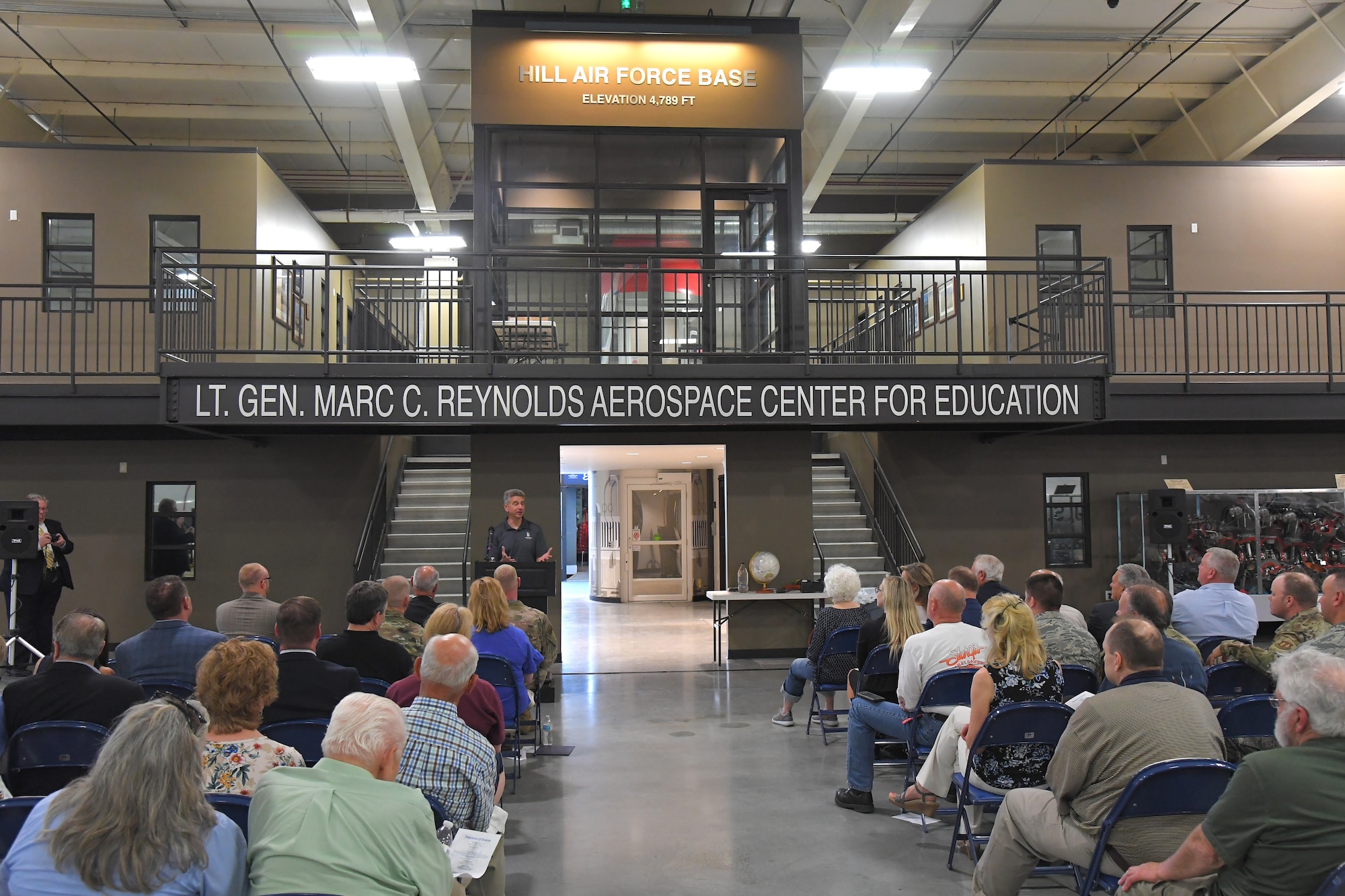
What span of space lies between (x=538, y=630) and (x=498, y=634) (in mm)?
904

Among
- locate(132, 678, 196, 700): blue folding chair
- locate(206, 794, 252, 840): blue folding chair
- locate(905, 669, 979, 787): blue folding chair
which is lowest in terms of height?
locate(905, 669, 979, 787): blue folding chair

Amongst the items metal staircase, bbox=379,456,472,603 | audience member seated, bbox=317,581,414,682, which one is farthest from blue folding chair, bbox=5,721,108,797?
metal staircase, bbox=379,456,472,603

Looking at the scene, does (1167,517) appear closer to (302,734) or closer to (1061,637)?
(1061,637)

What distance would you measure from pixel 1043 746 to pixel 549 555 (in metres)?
6.06

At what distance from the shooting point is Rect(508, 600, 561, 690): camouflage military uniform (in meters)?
6.80

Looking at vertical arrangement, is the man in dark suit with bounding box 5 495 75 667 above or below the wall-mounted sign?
below

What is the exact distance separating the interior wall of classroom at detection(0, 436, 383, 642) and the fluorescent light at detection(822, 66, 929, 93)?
7.56m

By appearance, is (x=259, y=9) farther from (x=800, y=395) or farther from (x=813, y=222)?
(x=813, y=222)

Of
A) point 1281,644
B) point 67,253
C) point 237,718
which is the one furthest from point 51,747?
point 67,253

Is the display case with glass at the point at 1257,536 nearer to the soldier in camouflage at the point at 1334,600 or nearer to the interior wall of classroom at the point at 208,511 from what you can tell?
the soldier in camouflage at the point at 1334,600

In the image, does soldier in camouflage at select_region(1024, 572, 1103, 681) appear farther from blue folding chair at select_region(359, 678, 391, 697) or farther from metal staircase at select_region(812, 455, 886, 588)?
metal staircase at select_region(812, 455, 886, 588)

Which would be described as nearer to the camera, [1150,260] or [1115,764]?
[1115,764]

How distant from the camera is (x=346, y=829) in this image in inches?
94.1

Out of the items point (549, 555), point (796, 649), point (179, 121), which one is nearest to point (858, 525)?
point (796, 649)
